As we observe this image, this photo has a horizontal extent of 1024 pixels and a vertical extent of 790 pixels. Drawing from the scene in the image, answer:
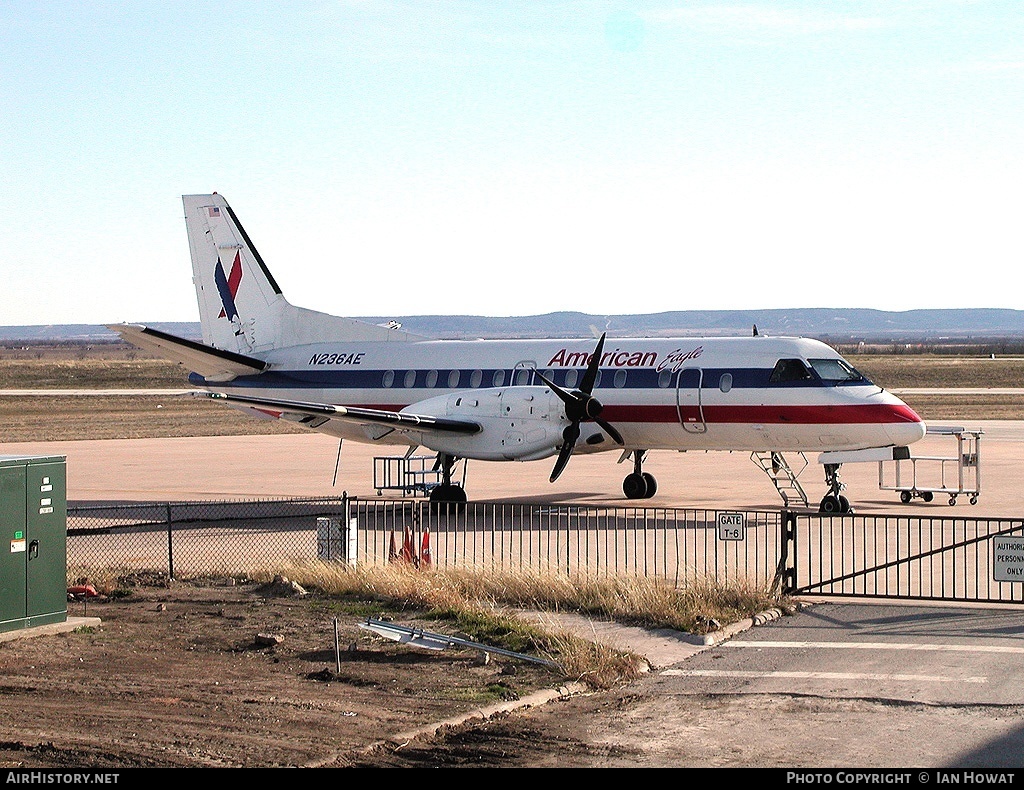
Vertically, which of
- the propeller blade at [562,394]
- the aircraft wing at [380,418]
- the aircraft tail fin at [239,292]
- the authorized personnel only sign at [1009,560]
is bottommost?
the authorized personnel only sign at [1009,560]

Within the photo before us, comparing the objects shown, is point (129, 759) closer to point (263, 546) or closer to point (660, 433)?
point (263, 546)

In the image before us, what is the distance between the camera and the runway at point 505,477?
2797 cm

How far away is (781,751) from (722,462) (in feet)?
88.0

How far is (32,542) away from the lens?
14.5 metres

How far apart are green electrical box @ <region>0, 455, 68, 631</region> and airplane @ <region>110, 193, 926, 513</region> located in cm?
1018

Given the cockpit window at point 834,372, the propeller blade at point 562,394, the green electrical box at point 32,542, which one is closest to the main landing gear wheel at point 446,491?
the propeller blade at point 562,394

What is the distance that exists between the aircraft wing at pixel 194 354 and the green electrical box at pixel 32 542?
11679mm

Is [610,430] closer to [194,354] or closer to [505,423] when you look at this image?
[505,423]

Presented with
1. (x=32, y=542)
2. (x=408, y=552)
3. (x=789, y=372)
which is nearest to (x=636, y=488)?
(x=789, y=372)

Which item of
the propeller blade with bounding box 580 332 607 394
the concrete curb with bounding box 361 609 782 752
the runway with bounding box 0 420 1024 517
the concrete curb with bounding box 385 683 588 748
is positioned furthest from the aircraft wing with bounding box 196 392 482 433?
the concrete curb with bounding box 385 683 588 748

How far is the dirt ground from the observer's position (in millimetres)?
10039

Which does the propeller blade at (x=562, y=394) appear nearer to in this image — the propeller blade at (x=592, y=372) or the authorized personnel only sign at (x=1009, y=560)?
the propeller blade at (x=592, y=372)

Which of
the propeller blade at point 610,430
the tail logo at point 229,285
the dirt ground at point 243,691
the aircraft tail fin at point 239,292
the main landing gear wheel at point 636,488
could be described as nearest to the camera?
the dirt ground at point 243,691

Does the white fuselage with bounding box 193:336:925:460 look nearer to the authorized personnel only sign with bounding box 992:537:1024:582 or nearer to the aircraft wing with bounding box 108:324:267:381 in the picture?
the aircraft wing with bounding box 108:324:267:381
